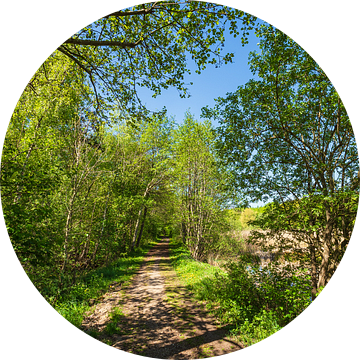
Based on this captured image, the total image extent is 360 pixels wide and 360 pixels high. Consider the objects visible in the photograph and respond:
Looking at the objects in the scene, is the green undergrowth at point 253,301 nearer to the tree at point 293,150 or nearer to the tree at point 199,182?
the tree at point 293,150

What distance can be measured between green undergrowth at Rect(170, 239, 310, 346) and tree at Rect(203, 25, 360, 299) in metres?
1.14

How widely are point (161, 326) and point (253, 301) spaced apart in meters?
2.78

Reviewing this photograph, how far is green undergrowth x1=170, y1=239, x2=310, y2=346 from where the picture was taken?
4219 millimetres

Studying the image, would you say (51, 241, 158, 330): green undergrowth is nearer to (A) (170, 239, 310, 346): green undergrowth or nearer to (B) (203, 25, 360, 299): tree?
(A) (170, 239, 310, 346): green undergrowth

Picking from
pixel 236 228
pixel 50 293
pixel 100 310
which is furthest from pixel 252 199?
pixel 236 228

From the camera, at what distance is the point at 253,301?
5.39 m

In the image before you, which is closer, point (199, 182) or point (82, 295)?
point (82, 295)

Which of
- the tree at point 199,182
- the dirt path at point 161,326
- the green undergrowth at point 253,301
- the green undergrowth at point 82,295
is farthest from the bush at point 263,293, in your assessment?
the tree at point 199,182

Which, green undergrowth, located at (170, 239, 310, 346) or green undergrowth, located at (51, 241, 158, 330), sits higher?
green undergrowth, located at (170, 239, 310, 346)

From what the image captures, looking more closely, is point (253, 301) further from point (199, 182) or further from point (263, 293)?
point (199, 182)

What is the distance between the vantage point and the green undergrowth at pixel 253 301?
13.8 feet

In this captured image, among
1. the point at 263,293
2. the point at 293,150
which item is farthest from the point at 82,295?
the point at 293,150

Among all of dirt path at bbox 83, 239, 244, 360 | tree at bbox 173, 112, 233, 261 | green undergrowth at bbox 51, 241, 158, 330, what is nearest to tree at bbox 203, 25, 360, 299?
dirt path at bbox 83, 239, 244, 360

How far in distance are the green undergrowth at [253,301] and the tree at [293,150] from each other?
114cm
